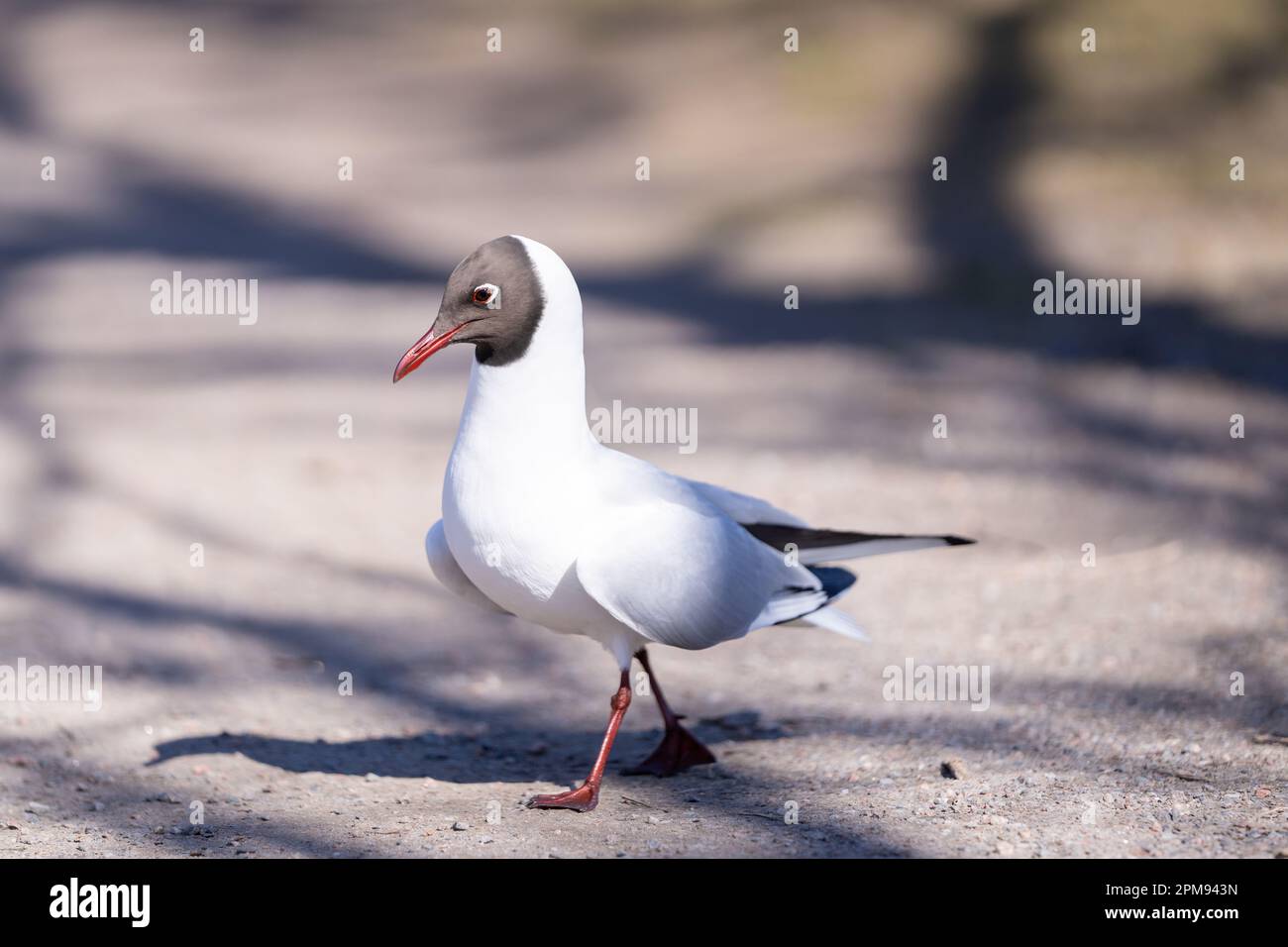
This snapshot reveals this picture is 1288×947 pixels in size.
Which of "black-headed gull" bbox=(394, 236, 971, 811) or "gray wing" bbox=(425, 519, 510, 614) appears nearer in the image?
"black-headed gull" bbox=(394, 236, 971, 811)

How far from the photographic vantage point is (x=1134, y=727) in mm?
4371

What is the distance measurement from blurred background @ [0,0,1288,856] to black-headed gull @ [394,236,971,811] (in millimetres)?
501

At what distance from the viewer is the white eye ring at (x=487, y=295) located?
12.0 ft

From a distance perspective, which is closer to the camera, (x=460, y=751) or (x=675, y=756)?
(x=675, y=756)

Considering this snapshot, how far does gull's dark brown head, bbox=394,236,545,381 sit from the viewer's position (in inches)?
145

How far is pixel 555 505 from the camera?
3.70m

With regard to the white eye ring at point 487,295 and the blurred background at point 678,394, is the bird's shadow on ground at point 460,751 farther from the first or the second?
the white eye ring at point 487,295

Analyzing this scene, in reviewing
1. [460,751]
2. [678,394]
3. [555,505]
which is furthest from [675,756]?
[678,394]

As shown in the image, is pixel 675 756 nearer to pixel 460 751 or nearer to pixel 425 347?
pixel 460 751

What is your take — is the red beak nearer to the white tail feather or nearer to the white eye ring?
the white eye ring

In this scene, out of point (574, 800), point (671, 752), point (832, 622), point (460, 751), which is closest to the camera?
point (574, 800)

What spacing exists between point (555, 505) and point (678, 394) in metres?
4.30

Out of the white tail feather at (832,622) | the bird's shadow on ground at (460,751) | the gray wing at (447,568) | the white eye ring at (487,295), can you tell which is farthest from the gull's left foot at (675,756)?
the white eye ring at (487,295)

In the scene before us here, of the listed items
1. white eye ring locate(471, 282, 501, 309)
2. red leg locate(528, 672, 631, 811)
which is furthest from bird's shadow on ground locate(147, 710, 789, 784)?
white eye ring locate(471, 282, 501, 309)
